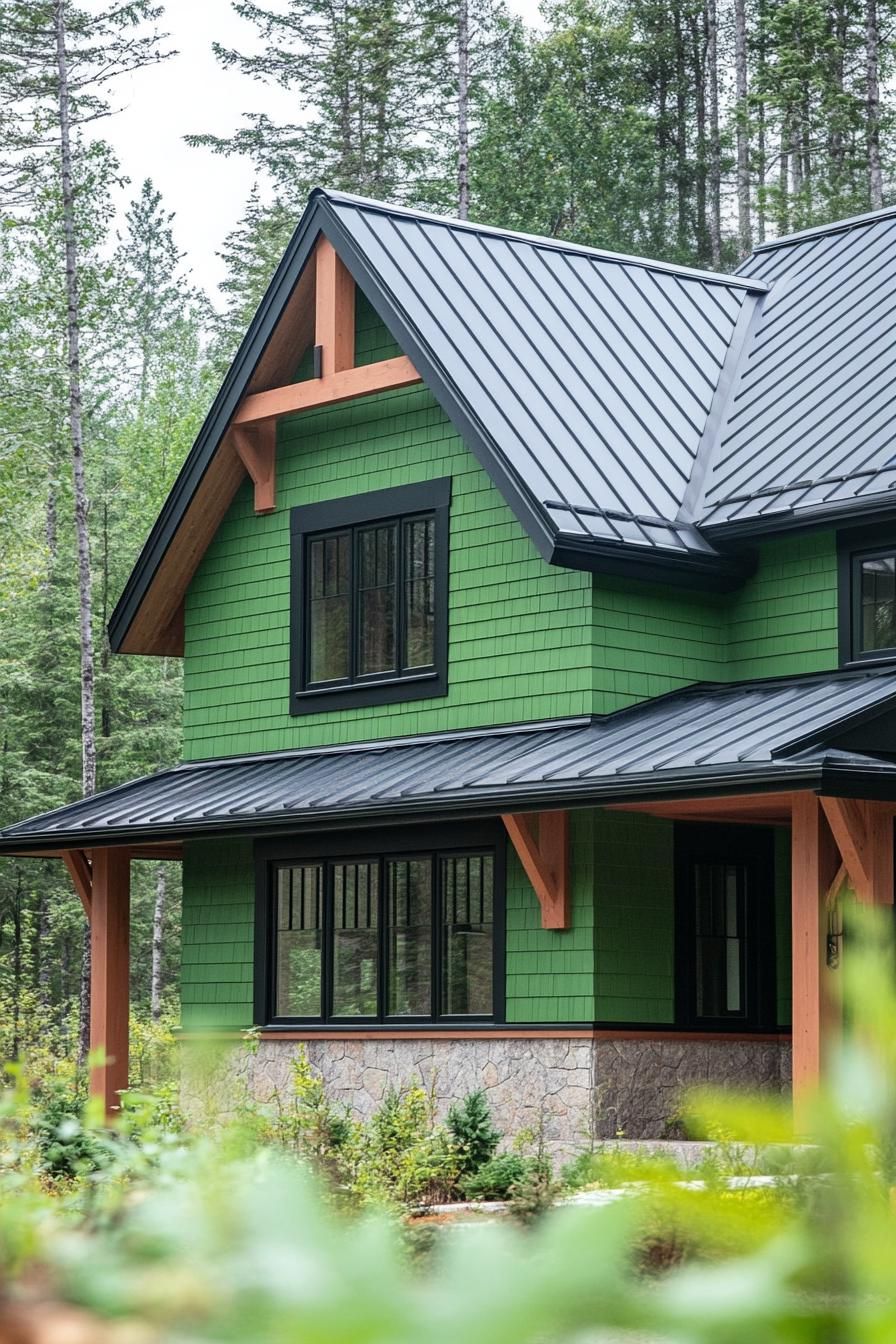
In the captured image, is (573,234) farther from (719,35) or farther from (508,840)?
(508,840)

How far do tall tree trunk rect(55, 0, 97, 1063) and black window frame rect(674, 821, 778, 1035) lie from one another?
1105cm

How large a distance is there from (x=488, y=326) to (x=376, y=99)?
2620 cm

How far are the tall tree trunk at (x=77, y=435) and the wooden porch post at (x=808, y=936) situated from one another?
13177mm

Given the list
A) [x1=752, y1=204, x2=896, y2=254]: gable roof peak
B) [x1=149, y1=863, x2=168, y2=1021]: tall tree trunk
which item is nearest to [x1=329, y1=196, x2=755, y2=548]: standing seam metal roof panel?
[x1=752, y1=204, x2=896, y2=254]: gable roof peak

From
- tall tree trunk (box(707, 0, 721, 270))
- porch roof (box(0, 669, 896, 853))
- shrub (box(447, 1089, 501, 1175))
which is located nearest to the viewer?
porch roof (box(0, 669, 896, 853))

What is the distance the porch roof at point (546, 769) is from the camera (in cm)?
1173

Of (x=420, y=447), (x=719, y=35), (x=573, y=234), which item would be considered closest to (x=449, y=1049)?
(x=420, y=447)

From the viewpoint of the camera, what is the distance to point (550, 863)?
1391cm

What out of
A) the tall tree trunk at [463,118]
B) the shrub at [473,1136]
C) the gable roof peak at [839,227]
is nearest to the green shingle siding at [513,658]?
the shrub at [473,1136]

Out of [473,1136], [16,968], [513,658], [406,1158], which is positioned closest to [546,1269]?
[406,1158]

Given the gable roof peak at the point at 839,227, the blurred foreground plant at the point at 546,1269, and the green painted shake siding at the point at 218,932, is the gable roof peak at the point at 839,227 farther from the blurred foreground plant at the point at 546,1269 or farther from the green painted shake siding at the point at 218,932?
the blurred foreground plant at the point at 546,1269

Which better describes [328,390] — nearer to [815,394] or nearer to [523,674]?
[523,674]

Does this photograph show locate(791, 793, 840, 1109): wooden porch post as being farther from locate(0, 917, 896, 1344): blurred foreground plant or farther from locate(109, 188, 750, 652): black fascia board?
locate(0, 917, 896, 1344): blurred foreground plant

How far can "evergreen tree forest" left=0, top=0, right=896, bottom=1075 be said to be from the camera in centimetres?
2809
